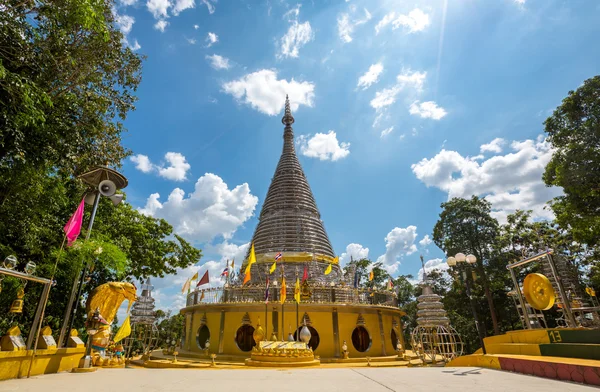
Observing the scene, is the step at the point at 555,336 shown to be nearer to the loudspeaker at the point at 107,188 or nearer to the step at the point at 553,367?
the step at the point at 553,367

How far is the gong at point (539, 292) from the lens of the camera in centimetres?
898

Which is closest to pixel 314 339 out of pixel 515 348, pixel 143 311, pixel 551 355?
pixel 143 311

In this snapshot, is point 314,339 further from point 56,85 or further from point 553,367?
point 56,85

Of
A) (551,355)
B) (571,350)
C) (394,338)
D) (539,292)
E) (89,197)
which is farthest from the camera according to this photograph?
(394,338)

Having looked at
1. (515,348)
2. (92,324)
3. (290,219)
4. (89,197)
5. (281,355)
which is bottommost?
(281,355)

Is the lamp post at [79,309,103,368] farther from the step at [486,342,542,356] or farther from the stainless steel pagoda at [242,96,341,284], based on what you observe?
the stainless steel pagoda at [242,96,341,284]

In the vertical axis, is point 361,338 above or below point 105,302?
below

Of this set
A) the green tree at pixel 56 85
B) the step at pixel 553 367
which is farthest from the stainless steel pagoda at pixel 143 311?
the step at pixel 553 367

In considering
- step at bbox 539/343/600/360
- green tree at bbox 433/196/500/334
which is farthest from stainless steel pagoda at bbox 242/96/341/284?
step at bbox 539/343/600/360

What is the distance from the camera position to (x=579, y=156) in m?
15.8

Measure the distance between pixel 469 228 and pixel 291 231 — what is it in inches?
783

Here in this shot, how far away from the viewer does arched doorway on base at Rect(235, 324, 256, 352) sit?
19.9 m

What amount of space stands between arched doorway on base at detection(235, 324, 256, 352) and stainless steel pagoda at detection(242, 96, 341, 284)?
556cm

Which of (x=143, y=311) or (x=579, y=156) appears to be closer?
(x=579, y=156)
